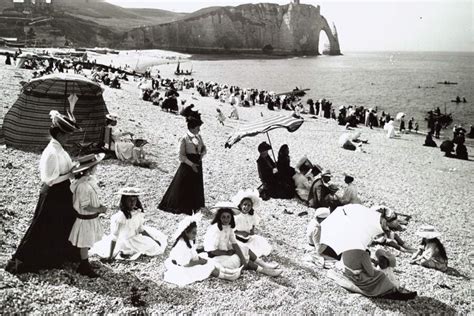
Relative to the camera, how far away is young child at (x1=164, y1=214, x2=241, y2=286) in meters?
6.02

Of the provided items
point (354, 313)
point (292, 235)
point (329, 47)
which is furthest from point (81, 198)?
point (329, 47)

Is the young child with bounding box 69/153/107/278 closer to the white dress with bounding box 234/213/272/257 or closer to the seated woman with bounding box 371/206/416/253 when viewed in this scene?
the white dress with bounding box 234/213/272/257

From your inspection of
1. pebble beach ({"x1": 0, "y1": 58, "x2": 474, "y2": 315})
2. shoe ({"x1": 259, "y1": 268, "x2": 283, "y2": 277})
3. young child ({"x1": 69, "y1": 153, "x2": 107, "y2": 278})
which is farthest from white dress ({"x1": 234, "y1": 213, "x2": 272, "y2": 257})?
young child ({"x1": 69, "y1": 153, "x2": 107, "y2": 278})

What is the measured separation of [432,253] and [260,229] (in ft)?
11.2

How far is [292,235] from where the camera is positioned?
881 cm

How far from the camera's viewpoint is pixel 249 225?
24.5 feet

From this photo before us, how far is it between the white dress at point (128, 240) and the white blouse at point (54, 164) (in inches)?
54.7

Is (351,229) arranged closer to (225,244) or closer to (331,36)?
(225,244)

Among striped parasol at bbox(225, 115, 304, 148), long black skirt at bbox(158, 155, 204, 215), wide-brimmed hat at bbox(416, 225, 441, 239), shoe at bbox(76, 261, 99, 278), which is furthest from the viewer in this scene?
striped parasol at bbox(225, 115, 304, 148)

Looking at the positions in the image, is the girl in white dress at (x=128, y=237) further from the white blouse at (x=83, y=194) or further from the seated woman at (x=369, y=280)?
the seated woman at (x=369, y=280)

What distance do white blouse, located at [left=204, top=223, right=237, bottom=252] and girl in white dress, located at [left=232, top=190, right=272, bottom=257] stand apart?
72 cm

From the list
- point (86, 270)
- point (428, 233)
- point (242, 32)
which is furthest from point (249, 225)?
point (242, 32)

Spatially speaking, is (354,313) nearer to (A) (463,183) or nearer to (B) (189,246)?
(B) (189,246)

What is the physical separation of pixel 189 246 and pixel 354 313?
8.45ft
